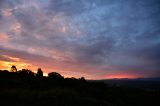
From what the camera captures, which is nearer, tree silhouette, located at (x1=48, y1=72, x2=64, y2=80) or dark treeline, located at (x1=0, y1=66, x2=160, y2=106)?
dark treeline, located at (x1=0, y1=66, x2=160, y2=106)

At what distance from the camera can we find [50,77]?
Answer: 44562 mm

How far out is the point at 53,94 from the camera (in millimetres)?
31156

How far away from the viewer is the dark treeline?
1142 inches

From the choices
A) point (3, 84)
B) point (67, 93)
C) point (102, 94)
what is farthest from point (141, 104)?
point (3, 84)

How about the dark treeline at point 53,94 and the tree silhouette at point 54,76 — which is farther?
the tree silhouette at point 54,76

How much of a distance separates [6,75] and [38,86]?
6.86m

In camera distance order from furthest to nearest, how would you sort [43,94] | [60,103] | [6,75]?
[6,75], [43,94], [60,103]

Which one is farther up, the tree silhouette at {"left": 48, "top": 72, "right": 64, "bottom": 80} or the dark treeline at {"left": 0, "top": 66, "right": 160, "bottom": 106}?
the tree silhouette at {"left": 48, "top": 72, "right": 64, "bottom": 80}

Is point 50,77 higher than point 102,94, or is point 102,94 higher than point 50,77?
point 50,77

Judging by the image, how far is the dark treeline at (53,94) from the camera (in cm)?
2902

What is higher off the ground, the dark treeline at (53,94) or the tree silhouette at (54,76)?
the tree silhouette at (54,76)

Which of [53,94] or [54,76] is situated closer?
[53,94]

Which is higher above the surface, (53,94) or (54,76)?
(54,76)

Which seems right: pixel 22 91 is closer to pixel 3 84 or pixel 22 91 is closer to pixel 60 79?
pixel 3 84
